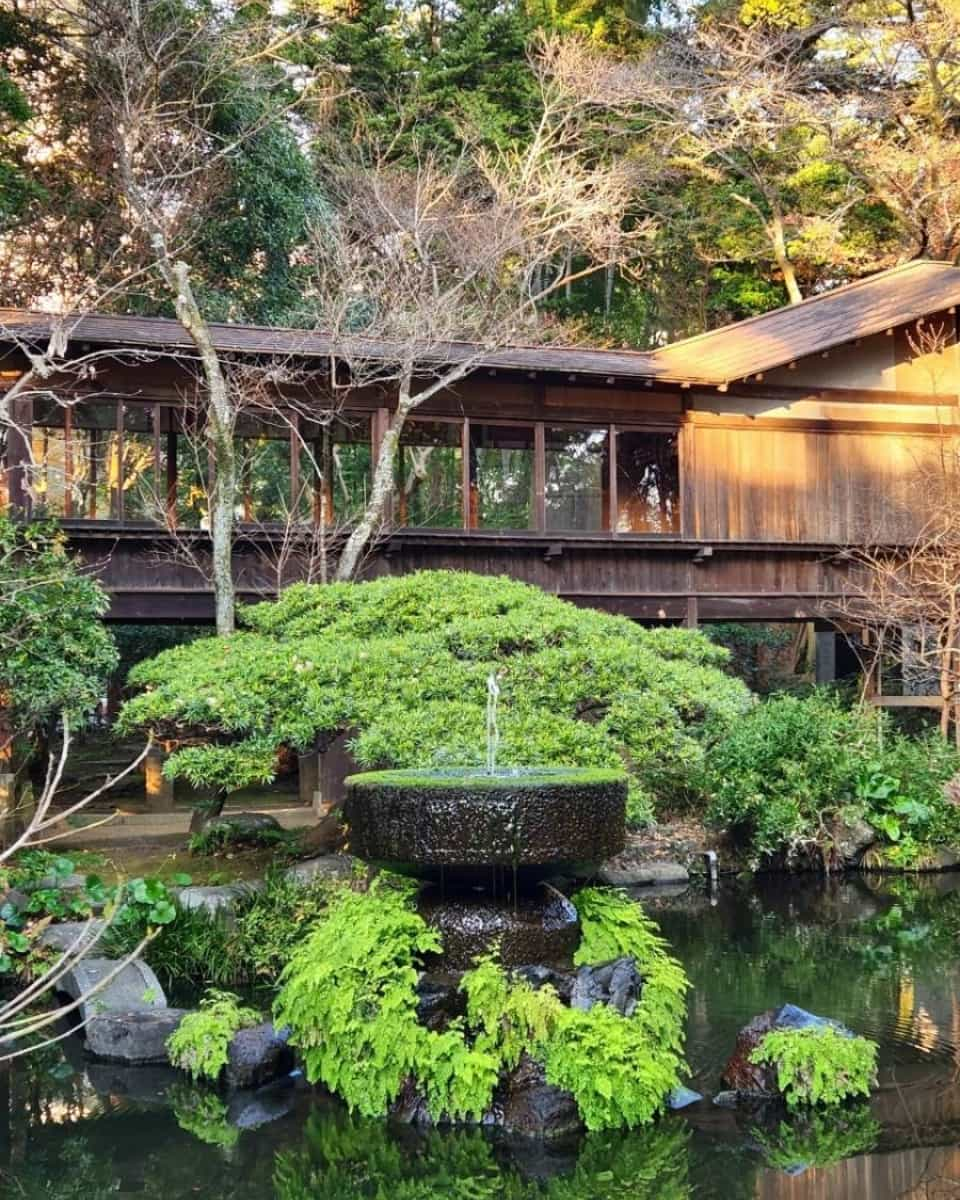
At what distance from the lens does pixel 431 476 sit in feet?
51.6

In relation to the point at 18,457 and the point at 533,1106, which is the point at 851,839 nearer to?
the point at 533,1106

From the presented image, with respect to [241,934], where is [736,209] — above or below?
above

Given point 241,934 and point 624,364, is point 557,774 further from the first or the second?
point 624,364

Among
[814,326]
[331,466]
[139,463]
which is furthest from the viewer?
[814,326]

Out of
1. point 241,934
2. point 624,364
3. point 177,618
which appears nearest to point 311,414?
point 177,618

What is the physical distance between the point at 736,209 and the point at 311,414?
15.5 metres

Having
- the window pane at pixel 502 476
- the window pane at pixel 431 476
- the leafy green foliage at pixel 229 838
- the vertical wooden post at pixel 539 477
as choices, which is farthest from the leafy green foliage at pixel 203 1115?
the vertical wooden post at pixel 539 477

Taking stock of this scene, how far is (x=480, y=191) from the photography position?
21.5 meters

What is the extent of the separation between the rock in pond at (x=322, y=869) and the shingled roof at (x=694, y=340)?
644 cm

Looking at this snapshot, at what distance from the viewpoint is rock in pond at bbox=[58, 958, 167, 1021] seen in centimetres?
688

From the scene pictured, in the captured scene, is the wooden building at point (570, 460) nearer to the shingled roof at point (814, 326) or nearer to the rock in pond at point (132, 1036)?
the shingled roof at point (814, 326)

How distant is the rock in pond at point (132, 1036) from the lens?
21.3 ft

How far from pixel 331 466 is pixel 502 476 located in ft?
7.57

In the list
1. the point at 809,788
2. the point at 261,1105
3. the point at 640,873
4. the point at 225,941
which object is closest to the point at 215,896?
the point at 225,941
